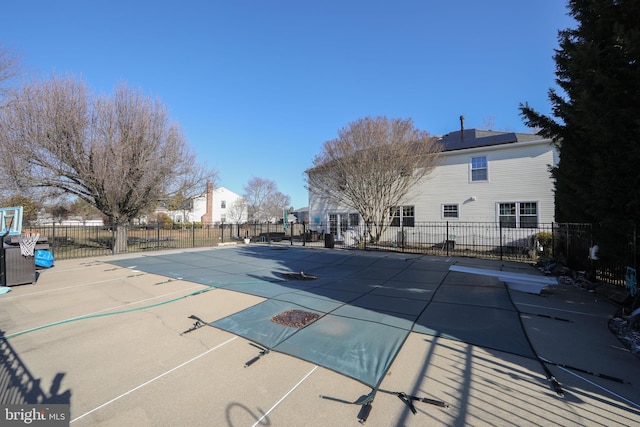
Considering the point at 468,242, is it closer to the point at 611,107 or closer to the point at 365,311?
the point at 611,107

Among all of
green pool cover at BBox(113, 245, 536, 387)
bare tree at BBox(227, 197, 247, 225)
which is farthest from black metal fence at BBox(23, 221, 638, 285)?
bare tree at BBox(227, 197, 247, 225)

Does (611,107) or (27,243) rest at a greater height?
(611,107)

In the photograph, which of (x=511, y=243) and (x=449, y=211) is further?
(x=449, y=211)

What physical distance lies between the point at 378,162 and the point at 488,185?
20.8 ft

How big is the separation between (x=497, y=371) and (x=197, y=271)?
26.9ft

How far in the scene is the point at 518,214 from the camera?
48.6 feet

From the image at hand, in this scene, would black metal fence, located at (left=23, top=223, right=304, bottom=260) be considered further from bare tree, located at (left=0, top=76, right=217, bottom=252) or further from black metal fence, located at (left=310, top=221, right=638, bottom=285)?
black metal fence, located at (left=310, top=221, right=638, bottom=285)

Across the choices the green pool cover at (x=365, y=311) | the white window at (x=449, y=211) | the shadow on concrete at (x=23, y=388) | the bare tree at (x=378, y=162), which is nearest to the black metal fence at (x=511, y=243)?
the white window at (x=449, y=211)

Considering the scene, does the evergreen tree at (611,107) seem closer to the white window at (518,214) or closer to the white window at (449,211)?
the white window at (518,214)

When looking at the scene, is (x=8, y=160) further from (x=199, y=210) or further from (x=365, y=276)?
(x=199, y=210)

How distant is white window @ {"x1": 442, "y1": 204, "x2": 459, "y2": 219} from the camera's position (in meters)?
16.6

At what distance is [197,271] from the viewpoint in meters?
8.73

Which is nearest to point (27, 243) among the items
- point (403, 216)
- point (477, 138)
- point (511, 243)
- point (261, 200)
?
point (403, 216)

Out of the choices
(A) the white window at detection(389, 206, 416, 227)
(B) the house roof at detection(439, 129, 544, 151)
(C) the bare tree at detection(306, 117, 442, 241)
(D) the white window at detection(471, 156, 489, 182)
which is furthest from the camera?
(A) the white window at detection(389, 206, 416, 227)
